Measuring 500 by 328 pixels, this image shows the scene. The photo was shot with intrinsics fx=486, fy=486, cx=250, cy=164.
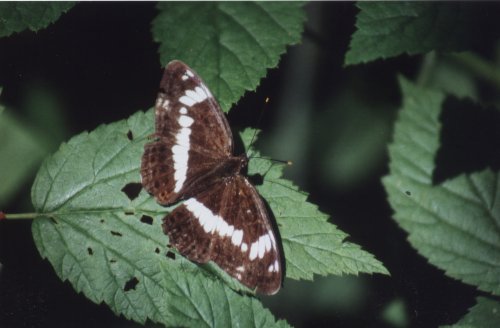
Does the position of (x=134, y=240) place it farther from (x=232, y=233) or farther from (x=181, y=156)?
(x=181, y=156)

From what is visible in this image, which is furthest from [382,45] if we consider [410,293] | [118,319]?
[118,319]

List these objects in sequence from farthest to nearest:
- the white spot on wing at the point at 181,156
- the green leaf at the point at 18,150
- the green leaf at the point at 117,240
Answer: the green leaf at the point at 18,150, the white spot on wing at the point at 181,156, the green leaf at the point at 117,240

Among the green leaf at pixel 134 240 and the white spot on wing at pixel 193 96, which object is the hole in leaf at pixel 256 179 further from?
the white spot on wing at pixel 193 96

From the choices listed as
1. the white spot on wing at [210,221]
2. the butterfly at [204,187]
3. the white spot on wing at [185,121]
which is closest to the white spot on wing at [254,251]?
the butterfly at [204,187]

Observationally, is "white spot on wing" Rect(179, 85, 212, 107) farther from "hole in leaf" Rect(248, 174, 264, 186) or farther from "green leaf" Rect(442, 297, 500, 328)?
"green leaf" Rect(442, 297, 500, 328)

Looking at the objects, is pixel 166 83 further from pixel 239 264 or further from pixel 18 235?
pixel 18 235

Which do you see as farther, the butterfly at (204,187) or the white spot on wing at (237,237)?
the white spot on wing at (237,237)
